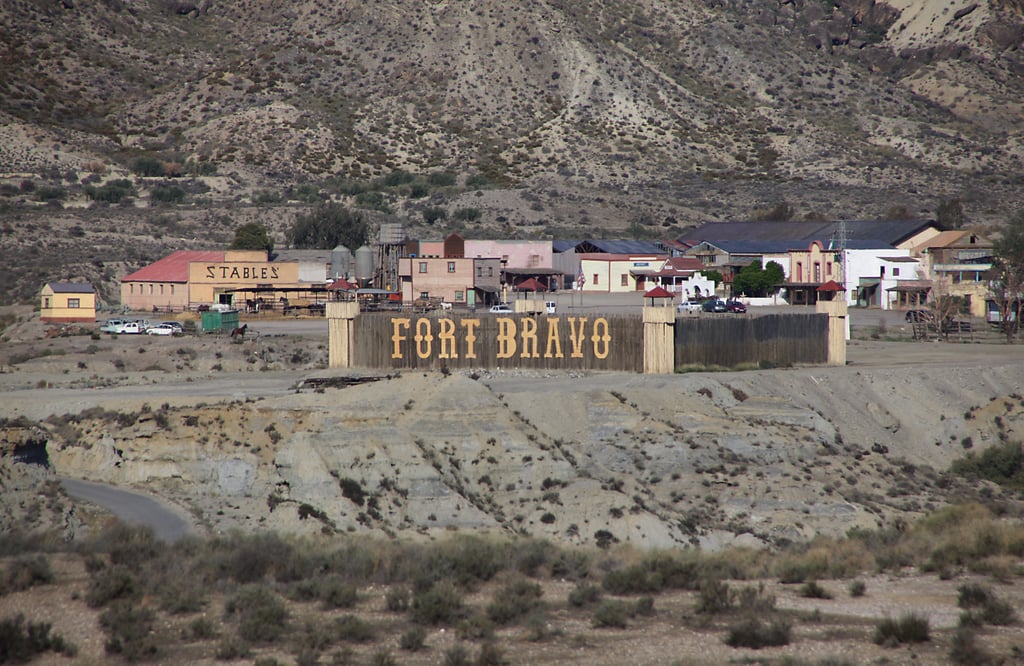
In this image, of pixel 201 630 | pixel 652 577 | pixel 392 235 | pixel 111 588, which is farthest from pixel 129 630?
pixel 392 235

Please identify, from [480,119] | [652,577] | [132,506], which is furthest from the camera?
[480,119]

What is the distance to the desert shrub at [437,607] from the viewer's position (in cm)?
1948

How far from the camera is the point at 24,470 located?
118 ft

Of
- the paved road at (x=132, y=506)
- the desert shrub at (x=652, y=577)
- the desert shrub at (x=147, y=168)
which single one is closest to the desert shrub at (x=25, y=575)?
the desert shrub at (x=652, y=577)

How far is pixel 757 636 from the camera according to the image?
18516mm

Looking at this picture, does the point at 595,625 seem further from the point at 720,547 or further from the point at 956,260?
the point at 956,260

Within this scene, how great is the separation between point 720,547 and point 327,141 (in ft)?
382

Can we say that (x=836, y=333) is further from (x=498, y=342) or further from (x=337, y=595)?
(x=337, y=595)

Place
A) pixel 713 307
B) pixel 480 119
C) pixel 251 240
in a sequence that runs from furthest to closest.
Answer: pixel 480 119 < pixel 251 240 < pixel 713 307

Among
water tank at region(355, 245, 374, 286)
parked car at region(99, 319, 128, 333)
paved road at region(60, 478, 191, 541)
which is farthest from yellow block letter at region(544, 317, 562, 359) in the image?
water tank at region(355, 245, 374, 286)

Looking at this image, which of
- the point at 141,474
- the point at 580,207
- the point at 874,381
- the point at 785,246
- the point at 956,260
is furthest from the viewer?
the point at 580,207

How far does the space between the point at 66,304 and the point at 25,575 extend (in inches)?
2278

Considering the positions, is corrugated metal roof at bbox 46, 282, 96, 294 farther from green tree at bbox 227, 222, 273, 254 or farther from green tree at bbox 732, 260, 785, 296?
green tree at bbox 732, 260, 785, 296

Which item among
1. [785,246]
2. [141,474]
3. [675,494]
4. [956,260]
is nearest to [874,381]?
[675,494]
